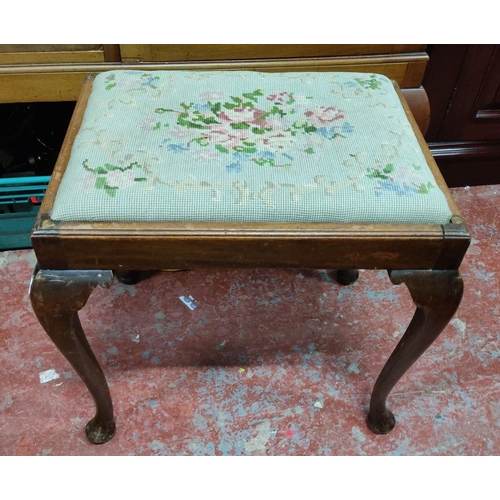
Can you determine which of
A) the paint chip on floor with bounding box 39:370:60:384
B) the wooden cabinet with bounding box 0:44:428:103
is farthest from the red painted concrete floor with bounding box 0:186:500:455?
the wooden cabinet with bounding box 0:44:428:103

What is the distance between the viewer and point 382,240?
743 millimetres

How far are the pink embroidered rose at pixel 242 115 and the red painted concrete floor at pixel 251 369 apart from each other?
0.52m

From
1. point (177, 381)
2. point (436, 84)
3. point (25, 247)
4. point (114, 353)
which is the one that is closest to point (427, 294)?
point (177, 381)

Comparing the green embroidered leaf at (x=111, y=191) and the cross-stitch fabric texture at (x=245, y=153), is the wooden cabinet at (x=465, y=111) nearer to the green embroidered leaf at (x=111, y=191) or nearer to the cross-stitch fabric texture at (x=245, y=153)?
the cross-stitch fabric texture at (x=245, y=153)

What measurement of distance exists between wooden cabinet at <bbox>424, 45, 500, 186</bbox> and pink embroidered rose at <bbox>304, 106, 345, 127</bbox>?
1.89 feet

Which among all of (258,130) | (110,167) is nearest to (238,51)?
(258,130)

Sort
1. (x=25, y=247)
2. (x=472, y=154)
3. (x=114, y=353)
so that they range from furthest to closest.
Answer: (x=472, y=154), (x=25, y=247), (x=114, y=353)

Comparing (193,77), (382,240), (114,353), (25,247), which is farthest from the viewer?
(25,247)

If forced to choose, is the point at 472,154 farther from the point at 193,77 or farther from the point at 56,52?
the point at 56,52

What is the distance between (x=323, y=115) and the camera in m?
0.88

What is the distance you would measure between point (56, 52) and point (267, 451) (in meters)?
0.85

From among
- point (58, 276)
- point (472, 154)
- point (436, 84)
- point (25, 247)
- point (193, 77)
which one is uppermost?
point (193, 77)

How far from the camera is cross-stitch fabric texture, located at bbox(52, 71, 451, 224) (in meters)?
0.73

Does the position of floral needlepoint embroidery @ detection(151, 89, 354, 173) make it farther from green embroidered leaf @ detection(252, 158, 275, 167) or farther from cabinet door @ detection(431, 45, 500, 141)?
cabinet door @ detection(431, 45, 500, 141)
